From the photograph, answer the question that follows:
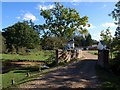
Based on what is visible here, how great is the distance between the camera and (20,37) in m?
80.8

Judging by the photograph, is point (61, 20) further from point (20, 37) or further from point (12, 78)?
point (20, 37)

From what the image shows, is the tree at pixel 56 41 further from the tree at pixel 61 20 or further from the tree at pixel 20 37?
the tree at pixel 20 37

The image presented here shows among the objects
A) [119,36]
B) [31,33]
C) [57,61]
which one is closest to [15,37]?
[31,33]

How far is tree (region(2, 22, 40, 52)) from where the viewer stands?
79.1 metres

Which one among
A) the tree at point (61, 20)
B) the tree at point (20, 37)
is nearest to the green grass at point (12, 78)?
the tree at point (61, 20)

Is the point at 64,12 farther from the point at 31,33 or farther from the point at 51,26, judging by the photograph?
the point at 31,33

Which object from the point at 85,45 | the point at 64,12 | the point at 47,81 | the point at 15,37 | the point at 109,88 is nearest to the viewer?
the point at 109,88

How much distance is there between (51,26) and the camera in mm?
38500

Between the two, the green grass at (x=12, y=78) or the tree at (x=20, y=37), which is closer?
the green grass at (x=12, y=78)

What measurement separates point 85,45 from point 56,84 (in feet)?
324

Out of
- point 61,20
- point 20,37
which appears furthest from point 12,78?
point 20,37

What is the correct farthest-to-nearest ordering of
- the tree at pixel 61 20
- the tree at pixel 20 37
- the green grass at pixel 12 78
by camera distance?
the tree at pixel 20 37, the tree at pixel 61 20, the green grass at pixel 12 78

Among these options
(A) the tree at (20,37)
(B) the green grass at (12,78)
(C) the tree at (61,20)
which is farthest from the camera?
(A) the tree at (20,37)

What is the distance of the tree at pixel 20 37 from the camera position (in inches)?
3115
